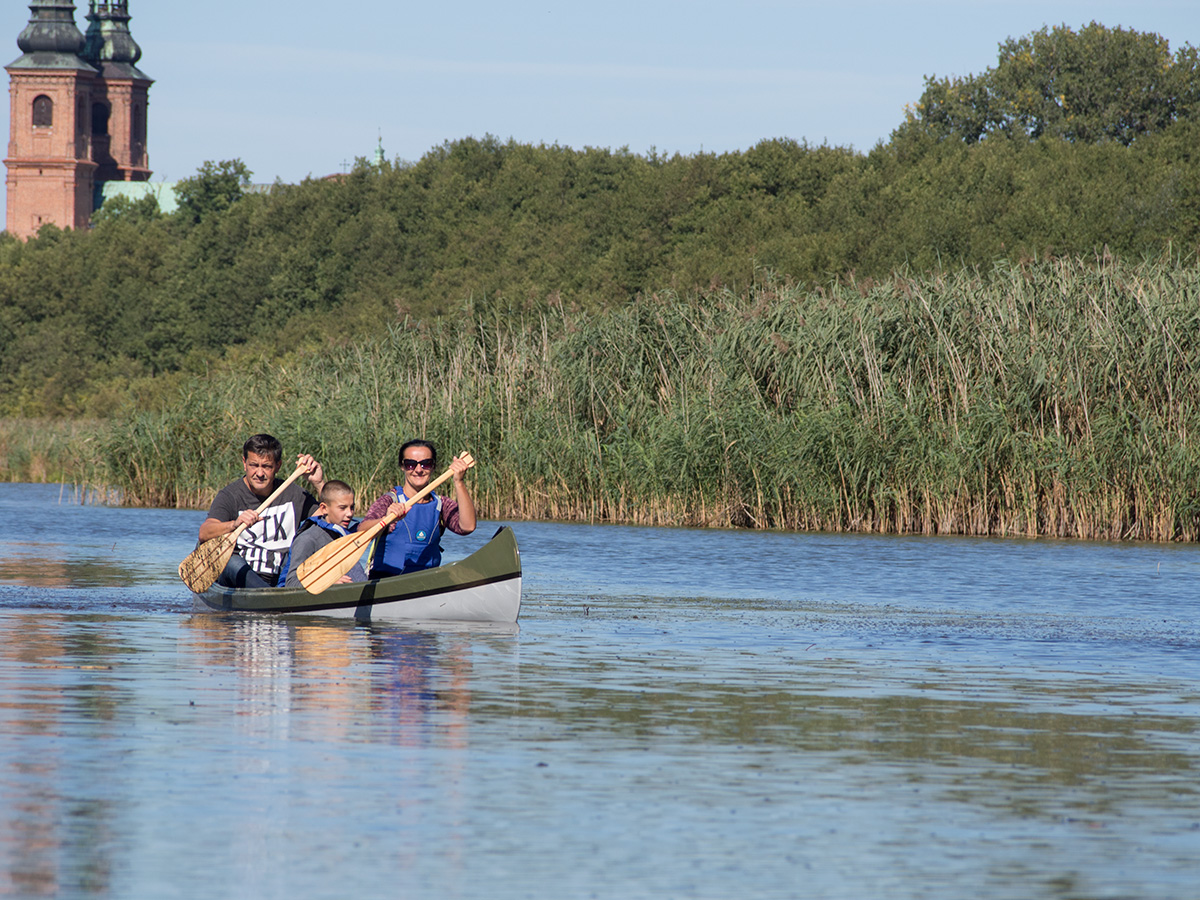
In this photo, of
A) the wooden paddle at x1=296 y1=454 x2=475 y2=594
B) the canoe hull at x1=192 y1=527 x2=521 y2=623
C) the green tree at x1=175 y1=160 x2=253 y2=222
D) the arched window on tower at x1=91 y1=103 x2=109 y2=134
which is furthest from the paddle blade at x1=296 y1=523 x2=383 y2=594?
the arched window on tower at x1=91 y1=103 x2=109 y2=134

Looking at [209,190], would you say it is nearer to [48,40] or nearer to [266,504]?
[48,40]

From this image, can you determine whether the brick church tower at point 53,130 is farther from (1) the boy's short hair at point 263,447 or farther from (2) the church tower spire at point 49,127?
(1) the boy's short hair at point 263,447

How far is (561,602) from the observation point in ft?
41.4

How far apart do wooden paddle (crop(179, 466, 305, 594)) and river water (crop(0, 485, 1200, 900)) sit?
256mm

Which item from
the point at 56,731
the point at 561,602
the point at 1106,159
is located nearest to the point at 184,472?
the point at 561,602

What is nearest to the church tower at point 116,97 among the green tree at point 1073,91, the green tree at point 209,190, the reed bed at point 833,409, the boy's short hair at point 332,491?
the green tree at point 209,190

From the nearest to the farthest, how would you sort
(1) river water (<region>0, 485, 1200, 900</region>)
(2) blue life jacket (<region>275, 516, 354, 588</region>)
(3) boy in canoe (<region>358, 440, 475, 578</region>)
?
(1) river water (<region>0, 485, 1200, 900</region>)
(3) boy in canoe (<region>358, 440, 475, 578</region>)
(2) blue life jacket (<region>275, 516, 354, 588</region>)

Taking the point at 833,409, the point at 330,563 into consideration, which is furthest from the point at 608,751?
the point at 833,409

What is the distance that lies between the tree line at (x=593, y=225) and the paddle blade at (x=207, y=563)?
3123cm

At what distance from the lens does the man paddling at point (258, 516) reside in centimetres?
1115

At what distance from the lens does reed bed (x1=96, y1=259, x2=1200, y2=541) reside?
57.7ft

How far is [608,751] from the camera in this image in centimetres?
636

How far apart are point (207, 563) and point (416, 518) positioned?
1.46 m

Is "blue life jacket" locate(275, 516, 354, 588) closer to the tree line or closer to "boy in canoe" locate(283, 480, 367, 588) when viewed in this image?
"boy in canoe" locate(283, 480, 367, 588)
